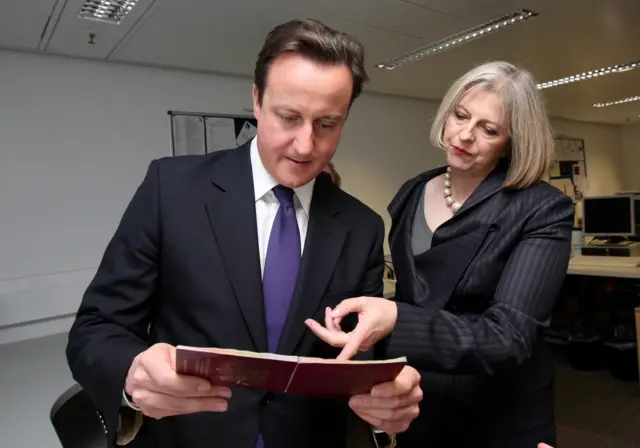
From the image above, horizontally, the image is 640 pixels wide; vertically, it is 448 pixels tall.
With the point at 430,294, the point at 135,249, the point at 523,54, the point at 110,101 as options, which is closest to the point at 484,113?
the point at 430,294

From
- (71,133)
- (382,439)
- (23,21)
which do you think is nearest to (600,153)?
(71,133)

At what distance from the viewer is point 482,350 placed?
106 cm

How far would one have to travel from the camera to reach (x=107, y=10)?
2953mm

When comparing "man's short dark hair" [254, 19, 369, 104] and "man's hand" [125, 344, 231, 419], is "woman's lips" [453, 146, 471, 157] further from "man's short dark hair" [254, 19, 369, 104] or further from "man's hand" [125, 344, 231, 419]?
"man's hand" [125, 344, 231, 419]

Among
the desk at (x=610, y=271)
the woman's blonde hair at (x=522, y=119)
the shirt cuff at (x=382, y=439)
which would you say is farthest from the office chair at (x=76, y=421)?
the desk at (x=610, y=271)

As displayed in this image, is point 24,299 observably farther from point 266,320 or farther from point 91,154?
point 266,320

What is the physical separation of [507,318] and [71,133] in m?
3.73

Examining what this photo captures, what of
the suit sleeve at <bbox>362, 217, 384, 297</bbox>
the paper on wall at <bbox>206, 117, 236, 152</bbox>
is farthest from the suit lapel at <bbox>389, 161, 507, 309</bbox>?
the paper on wall at <bbox>206, 117, 236, 152</bbox>

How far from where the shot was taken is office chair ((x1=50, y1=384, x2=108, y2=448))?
139 cm

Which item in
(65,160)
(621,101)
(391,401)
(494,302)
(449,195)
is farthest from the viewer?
(621,101)

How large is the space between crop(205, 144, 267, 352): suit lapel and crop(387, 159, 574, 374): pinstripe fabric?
302 millimetres

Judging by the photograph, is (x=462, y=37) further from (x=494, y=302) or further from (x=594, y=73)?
(x=494, y=302)

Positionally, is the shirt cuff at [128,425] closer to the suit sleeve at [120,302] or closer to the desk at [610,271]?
the suit sleeve at [120,302]

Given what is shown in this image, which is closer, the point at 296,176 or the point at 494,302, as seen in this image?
the point at 296,176
